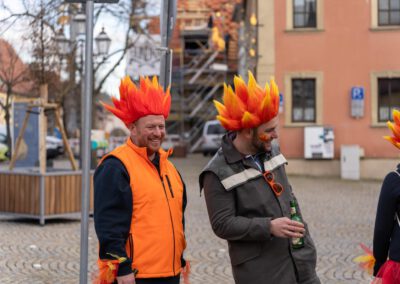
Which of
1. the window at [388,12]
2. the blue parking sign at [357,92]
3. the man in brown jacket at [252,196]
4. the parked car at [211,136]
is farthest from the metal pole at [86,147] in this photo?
→ the parked car at [211,136]

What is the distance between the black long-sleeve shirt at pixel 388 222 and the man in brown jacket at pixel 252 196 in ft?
2.03

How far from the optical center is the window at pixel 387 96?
912 inches

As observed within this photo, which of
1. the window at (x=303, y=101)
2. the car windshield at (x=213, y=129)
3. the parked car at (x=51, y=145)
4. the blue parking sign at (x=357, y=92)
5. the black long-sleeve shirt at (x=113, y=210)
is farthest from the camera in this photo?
the car windshield at (x=213, y=129)

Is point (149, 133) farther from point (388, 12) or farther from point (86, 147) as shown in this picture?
point (388, 12)

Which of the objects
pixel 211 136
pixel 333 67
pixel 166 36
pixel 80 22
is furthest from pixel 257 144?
pixel 211 136

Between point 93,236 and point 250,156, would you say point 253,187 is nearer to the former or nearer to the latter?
point 250,156

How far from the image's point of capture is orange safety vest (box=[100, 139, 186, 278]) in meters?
3.70

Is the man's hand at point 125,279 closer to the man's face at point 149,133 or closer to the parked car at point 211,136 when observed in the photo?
the man's face at point 149,133

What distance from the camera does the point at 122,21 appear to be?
26875 millimetres

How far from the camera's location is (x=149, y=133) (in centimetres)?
Answer: 383

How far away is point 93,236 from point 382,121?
48.7 feet

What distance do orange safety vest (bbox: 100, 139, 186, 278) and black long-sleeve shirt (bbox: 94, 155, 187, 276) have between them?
0.05 m

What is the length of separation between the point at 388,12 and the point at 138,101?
21.0 meters

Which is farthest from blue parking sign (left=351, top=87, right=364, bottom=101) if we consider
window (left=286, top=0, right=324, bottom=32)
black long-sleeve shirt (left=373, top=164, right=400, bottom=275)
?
black long-sleeve shirt (left=373, top=164, right=400, bottom=275)
